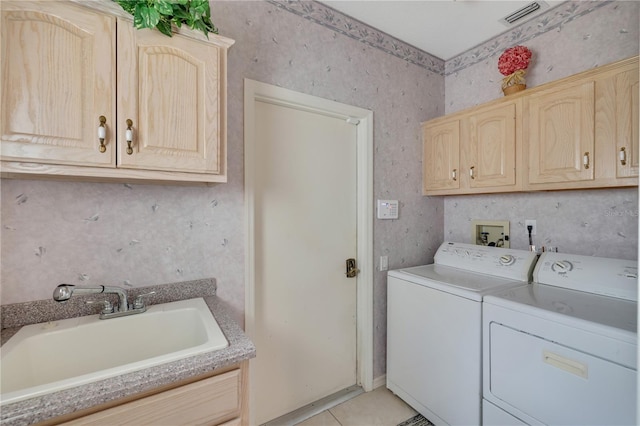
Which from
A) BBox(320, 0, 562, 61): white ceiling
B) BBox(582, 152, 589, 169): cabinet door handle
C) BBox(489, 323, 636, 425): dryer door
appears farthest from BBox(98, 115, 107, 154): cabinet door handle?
BBox(582, 152, 589, 169): cabinet door handle

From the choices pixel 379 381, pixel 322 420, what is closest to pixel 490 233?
pixel 379 381

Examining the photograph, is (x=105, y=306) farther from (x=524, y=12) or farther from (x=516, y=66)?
(x=524, y=12)

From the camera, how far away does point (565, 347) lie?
1222mm

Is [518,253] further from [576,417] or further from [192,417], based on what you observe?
[192,417]

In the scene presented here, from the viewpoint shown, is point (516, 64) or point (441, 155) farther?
point (441, 155)

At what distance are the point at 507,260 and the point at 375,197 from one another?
0.97 meters

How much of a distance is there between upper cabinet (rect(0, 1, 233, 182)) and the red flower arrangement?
183 centimetres

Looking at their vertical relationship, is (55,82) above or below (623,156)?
above

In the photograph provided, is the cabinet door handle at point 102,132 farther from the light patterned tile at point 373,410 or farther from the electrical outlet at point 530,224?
the electrical outlet at point 530,224

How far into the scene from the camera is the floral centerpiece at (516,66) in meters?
1.88

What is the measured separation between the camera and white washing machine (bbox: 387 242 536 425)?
5.18 ft

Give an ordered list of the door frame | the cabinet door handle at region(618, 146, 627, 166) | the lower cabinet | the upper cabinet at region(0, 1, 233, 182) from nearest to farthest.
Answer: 1. the lower cabinet
2. the upper cabinet at region(0, 1, 233, 182)
3. the cabinet door handle at region(618, 146, 627, 166)
4. the door frame

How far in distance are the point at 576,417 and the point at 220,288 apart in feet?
5.68

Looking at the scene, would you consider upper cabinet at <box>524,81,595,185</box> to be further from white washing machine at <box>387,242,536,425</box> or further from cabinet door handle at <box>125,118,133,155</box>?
cabinet door handle at <box>125,118,133,155</box>
